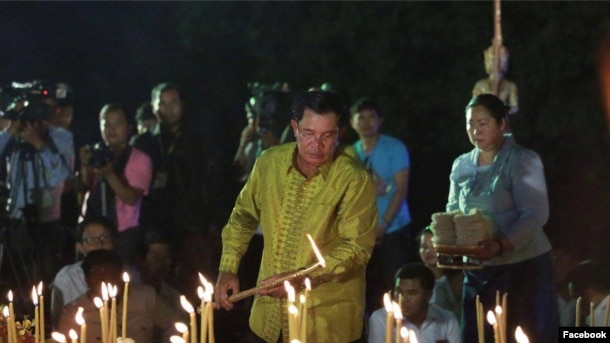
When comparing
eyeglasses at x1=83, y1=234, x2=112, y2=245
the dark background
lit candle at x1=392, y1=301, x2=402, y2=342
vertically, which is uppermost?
the dark background

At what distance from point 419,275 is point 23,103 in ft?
10.6

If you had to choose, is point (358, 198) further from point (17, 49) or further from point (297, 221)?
point (17, 49)

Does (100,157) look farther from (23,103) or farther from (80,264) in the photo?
(80,264)

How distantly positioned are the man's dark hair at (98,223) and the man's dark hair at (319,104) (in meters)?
3.02

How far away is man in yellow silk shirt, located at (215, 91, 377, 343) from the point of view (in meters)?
5.89

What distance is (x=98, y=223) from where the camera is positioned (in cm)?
868

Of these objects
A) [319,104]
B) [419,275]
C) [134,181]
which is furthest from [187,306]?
[134,181]

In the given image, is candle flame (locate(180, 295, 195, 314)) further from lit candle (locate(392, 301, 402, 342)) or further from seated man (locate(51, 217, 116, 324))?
seated man (locate(51, 217, 116, 324))

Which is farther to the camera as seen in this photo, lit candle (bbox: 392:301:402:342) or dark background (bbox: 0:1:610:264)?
dark background (bbox: 0:1:610:264)

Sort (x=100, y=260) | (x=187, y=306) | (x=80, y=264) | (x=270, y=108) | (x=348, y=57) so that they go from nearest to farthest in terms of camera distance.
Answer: (x=187, y=306) → (x=100, y=260) → (x=80, y=264) → (x=270, y=108) → (x=348, y=57)

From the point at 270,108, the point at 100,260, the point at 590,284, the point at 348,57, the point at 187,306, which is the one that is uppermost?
the point at 348,57

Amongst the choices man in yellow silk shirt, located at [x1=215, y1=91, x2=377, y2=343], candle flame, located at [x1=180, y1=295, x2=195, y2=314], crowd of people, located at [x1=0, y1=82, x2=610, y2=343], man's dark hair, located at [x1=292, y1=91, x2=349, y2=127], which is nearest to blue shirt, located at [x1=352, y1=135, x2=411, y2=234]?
crowd of people, located at [x1=0, y1=82, x2=610, y2=343]

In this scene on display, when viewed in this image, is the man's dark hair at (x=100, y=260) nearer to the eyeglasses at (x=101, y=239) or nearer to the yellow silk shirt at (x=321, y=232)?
the eyeglasses at (x=101, y=239)

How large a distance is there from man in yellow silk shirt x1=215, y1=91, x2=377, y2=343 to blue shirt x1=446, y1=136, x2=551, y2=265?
55.9 inches
